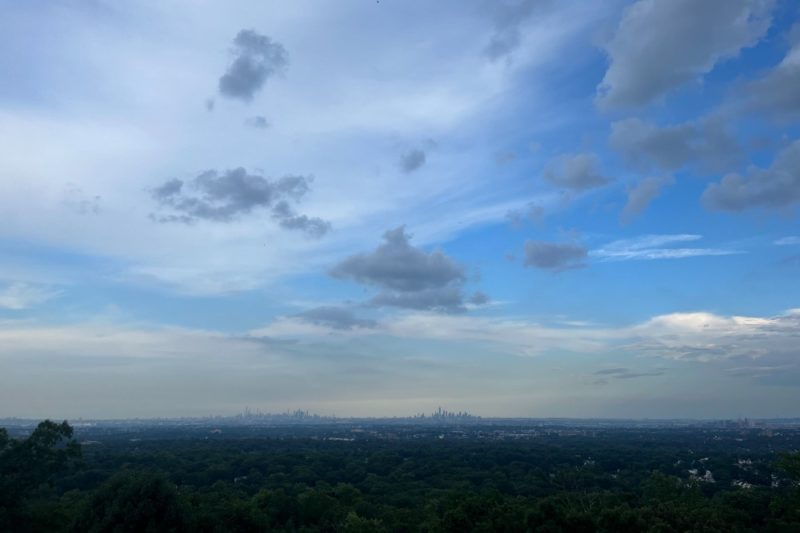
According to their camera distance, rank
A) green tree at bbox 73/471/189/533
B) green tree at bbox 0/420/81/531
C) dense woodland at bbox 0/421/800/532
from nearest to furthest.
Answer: green tree at bbox 73/471/189/533 → dense woodland at bbox 0/421/800/532 → green tree at bbox 0/420/81/531

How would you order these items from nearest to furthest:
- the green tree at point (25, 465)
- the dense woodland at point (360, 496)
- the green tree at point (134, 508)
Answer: the green tree at point (134, 508), the dense woodland at point (360, 496), the green tree at point (25, 465)

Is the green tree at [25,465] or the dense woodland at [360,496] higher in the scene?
the green tree at [25,465]

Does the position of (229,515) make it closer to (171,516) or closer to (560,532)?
(171,516)

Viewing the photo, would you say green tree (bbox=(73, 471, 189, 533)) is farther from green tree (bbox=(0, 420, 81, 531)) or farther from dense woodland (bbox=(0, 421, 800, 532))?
green tree (bbox=(0, 420, 81, 531))

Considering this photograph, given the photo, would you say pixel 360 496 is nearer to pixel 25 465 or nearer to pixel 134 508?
pixel 134 508

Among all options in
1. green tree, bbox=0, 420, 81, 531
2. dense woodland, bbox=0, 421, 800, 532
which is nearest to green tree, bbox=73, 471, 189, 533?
dense woodland, bbox=0, 421, 800, 532

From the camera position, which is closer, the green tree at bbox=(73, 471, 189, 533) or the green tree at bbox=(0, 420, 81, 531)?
the green tree at bbox=(73, 471, 189, 533)

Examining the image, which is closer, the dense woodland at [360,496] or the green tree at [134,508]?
the green tree at [134,508]

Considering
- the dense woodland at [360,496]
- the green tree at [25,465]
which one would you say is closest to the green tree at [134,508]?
the dense woodland at [360,496]

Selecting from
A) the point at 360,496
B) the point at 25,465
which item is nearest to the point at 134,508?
the point at 25,465

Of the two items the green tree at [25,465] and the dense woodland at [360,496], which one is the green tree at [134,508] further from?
the green tree at [25,465]

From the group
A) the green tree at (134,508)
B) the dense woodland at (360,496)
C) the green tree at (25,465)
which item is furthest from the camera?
the green tree at (25,465)
